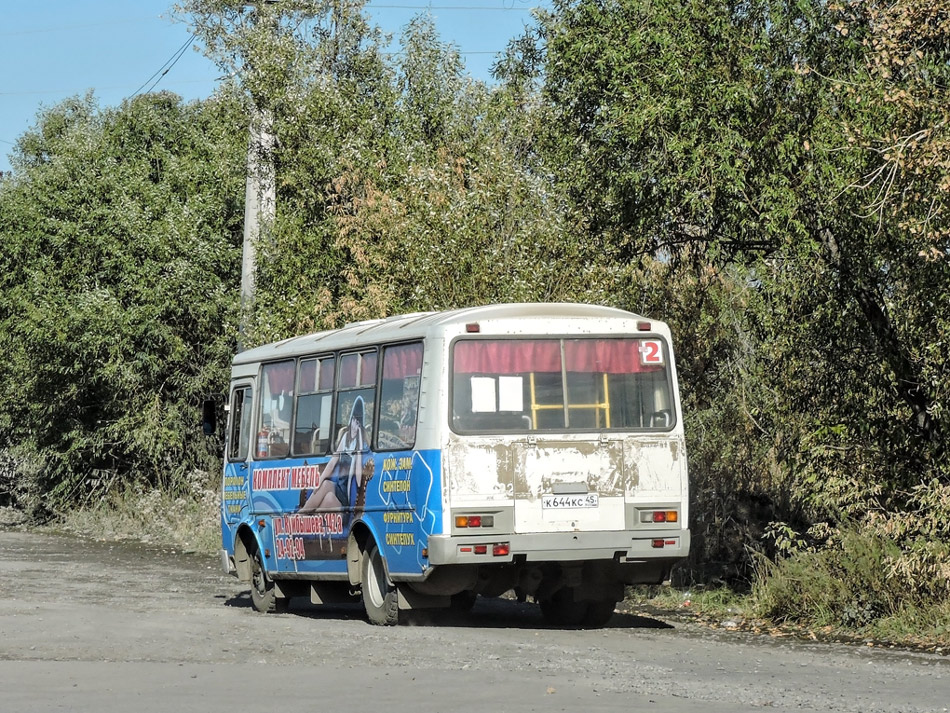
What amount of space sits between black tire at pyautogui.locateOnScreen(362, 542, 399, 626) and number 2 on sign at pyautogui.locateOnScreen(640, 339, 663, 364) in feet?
10.4

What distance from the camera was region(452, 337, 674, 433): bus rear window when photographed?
14516 millimetres

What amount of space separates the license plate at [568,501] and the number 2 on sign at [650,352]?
4.77 ft

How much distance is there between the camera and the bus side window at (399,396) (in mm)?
14766

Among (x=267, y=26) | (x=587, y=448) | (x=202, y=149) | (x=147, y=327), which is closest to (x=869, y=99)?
(x=587, y=448)

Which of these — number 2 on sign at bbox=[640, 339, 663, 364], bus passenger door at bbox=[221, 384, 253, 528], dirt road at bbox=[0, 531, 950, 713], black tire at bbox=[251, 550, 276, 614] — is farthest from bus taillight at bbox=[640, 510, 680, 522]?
bus passenger door at bbox=[221, 384, 253, 528]

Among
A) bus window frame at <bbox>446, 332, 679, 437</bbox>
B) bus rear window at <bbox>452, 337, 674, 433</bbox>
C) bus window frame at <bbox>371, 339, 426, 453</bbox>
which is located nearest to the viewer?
bus window frame at <bbox>446, 332, 679, 437</bbox>

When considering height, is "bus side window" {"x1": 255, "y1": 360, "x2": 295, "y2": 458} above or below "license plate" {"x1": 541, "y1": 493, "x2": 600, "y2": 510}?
above

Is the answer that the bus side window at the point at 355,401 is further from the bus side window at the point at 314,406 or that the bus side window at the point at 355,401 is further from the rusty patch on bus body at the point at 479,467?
the rusty patch on bus body at the point at 479,467

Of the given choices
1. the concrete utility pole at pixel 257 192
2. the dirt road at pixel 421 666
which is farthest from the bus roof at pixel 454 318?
the concrete utility pole at pixel 257 192

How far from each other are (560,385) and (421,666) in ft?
12.9

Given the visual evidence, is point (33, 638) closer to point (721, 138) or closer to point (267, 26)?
point (721, 138)

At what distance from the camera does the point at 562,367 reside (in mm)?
14844

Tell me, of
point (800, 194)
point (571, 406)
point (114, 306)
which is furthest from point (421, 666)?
point (114, 306)

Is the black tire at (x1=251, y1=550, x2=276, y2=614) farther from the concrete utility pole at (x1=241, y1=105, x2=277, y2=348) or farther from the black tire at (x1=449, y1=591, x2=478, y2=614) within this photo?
the concrete utility pole at (x1=241, y1=105, x2=277, y2=348)
